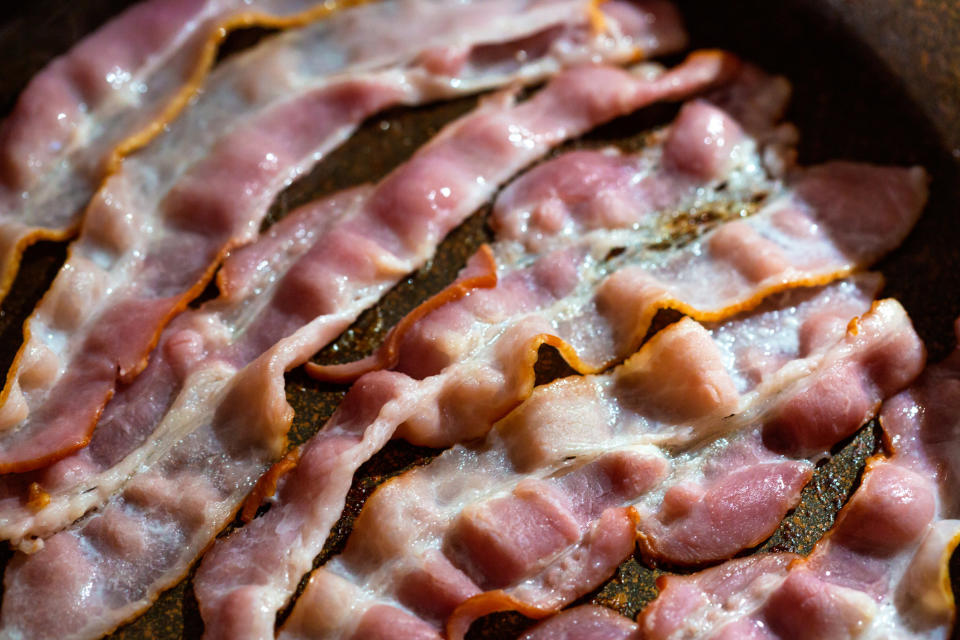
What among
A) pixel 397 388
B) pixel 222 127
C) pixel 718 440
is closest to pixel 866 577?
pixel 718 440

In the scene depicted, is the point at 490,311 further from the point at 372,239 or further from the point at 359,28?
the point at 359,28

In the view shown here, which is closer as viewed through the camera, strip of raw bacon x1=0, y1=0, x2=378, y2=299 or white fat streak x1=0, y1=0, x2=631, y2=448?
white fat streak x1=0, y1=0, x2=631, y2=448

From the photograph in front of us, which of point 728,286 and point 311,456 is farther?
point 728,286

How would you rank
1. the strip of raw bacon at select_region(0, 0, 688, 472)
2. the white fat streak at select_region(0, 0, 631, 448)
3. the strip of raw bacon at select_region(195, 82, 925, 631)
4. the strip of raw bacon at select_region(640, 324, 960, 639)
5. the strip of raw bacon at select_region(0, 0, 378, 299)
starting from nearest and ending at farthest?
the strip of raw bacon at select_region(640, 324, 960, 639)
the strip of raw bacon at select_region(195, 82, 925, 631)
the strip of raw bacon at select_region(0, 0, 688, 472)
the white fat streak at select_region(0, 0, 631, 448)
the strip of raw bacon at select_region(0, 0, 378, 299)

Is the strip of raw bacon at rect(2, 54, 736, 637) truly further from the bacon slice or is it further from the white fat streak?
the bacon slice

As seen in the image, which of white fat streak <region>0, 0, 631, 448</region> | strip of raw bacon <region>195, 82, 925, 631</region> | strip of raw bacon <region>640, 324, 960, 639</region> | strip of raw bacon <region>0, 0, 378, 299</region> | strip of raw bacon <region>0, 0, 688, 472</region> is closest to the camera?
strip of raw bacon <region>640, 324, 960, 639</region>

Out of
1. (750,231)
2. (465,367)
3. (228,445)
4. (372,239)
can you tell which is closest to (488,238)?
(372,239)

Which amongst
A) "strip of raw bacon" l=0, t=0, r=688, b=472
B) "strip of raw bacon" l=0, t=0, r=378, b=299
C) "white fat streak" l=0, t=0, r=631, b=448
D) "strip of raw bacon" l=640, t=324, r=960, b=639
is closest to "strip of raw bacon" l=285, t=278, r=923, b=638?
"strip of raw bacon" l=640, t=324, r=960, b=639
